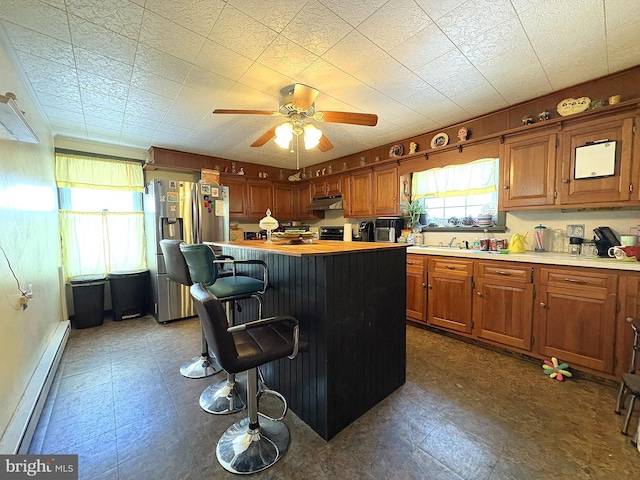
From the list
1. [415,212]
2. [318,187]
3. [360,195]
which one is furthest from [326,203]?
[415,212]

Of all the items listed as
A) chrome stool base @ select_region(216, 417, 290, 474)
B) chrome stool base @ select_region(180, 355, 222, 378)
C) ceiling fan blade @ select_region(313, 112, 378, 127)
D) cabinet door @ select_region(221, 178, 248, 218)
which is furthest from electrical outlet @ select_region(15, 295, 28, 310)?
cabinet door @ select_region(221, 178, 248, 218)

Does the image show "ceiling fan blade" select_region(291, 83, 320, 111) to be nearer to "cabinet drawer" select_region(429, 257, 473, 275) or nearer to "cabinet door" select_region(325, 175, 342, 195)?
"cabinet drawer" select_region(429, 257, 473, 275)

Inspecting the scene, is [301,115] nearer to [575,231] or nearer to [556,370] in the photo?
[575,231]

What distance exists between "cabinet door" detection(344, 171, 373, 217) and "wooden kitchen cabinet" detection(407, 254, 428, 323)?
4.04 feet

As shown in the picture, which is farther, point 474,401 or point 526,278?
point 526,278

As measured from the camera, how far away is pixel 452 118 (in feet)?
10.2

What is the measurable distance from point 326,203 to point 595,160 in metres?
3.50

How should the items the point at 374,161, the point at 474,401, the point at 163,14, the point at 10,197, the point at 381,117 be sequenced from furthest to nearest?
1. the point at 374,161
2. the point at 381,117
3. the point at 474,401
4. the point at 10,197
5. the point at 163,14

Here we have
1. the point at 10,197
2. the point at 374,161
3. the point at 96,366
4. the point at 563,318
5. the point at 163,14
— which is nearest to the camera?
the point at 163,14

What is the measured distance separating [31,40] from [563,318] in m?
4.58

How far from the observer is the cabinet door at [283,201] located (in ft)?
17.4

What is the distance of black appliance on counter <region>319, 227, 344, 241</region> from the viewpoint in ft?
15.7

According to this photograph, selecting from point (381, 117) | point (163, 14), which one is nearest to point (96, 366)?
point (163, 14)

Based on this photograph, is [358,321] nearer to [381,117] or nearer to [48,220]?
[381,117]
